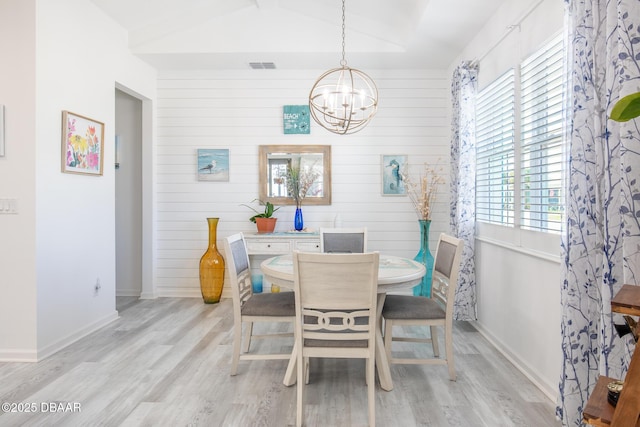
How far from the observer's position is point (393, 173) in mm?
4824

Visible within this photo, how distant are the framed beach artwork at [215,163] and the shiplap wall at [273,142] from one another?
2.7 inches

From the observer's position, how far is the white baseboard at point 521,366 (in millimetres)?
2428

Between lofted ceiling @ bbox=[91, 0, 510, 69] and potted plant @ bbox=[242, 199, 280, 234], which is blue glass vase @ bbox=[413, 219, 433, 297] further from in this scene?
lofted ceiling @ bbox=[91, 0, 510, 69]

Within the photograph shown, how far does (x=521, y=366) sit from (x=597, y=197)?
5.07ft

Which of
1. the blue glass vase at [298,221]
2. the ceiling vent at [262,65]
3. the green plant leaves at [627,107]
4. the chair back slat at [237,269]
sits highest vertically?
the ceiling vent at [262,65]

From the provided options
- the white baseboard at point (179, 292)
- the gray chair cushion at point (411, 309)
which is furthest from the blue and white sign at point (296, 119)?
the gray chair cushion at point (411, 309)

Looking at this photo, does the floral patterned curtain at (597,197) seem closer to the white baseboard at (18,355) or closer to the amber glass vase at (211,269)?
the white baseboard at (18,355)

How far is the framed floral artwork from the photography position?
326 centimetres

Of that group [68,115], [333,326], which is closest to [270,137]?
[68,115]

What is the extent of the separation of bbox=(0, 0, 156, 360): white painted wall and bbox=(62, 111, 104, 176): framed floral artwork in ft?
0.21

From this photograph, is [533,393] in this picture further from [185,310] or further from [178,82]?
[178,82]

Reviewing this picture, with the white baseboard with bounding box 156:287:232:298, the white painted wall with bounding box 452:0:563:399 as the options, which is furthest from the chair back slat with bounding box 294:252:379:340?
the white baseboard with bounding box 156:287:232:298

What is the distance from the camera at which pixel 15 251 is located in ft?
9.72

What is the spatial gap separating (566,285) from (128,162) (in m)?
4.77
